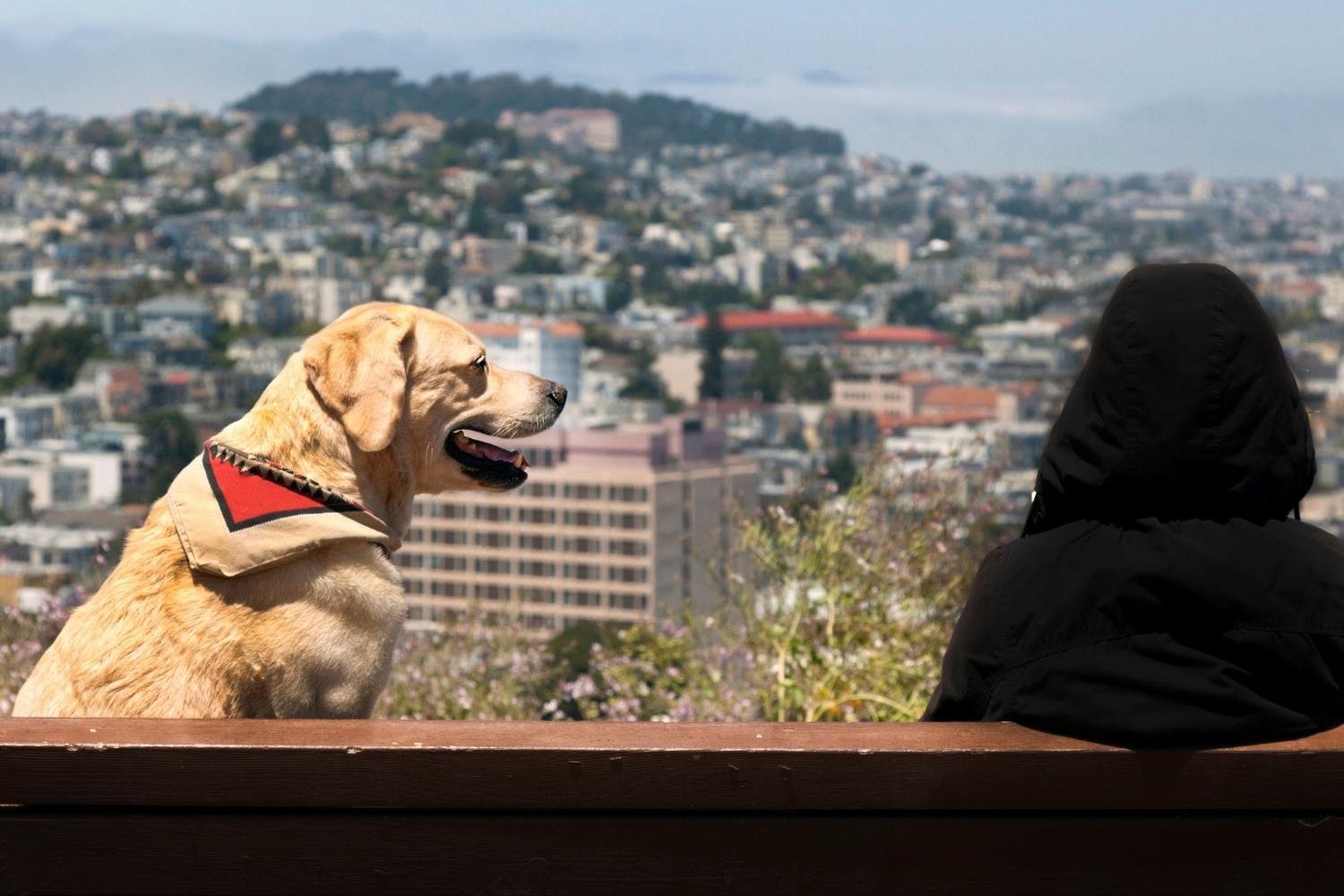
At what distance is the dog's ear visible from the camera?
153cm

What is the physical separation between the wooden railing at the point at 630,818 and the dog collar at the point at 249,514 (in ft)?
1.07

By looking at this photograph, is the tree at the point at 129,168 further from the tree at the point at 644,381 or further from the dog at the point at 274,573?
the dog at the point at 274,573

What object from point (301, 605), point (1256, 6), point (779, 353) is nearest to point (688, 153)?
point (1256, 6)

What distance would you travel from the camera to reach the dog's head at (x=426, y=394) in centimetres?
154

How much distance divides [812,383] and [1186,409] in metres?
75.1

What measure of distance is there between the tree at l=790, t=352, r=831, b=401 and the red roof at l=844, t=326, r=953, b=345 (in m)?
6.97

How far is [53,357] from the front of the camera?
6719cm

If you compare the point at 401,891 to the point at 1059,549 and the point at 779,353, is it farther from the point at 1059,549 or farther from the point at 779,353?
the point at 779,353

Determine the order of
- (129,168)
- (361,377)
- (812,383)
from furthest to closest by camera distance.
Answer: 1. (129,168)
2. (812,383)
3. (361,377)

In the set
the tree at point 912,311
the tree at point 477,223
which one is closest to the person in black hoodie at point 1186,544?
the tree at point 912,311

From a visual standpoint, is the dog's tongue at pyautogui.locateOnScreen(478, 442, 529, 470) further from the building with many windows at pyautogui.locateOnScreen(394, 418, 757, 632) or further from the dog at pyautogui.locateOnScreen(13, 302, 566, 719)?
the building with many windows at pyautogui.locateOnScreen(394, 418, 757, 632)

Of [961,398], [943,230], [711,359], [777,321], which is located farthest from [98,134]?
[961,398]

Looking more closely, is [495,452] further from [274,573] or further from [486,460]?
[274,573]

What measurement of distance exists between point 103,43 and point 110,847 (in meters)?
173
